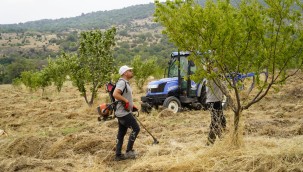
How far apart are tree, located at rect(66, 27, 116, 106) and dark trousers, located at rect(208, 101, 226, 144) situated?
9.05 m

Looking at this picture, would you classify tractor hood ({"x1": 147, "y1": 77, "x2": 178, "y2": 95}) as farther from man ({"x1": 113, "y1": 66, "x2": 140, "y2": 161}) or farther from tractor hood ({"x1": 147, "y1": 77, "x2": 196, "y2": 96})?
man ({"x1": 113, "y1": 66, "x2": 140, "y2": 161})

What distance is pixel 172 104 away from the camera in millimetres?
13078

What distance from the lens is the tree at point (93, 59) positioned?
15.5 meters

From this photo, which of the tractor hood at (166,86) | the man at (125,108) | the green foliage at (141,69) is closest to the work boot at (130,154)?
the man at (125,108)

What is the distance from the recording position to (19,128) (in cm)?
1250

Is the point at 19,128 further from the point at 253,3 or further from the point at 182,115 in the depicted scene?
the point at 253,3

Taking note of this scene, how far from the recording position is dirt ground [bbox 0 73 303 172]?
5.79 metres

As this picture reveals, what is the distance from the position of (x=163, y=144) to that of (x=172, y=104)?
5140 mm

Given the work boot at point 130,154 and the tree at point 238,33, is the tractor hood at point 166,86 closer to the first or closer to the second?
the work boot at point 130,154

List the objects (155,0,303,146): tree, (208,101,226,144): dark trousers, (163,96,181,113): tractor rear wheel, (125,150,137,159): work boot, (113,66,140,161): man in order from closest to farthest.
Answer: (155,0,303,146): tree → (208,101,226,144): dark trousers → (113,66,140,161): man → (125,150,137,159): work boot → (163,96,181,113): tractor rear wheel

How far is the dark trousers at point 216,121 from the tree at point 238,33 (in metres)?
0.82

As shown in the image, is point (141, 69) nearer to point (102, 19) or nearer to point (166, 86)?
point (166, 86)

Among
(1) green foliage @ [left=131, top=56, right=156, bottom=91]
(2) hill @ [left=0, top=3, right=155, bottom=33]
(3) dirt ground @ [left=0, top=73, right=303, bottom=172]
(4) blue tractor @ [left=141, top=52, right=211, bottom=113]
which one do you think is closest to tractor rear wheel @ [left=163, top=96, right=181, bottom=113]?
(4) blue tractor @ [left=141, top=52, right=211, bottom=113]

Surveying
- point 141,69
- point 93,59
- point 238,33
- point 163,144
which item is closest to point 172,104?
point 93,59
